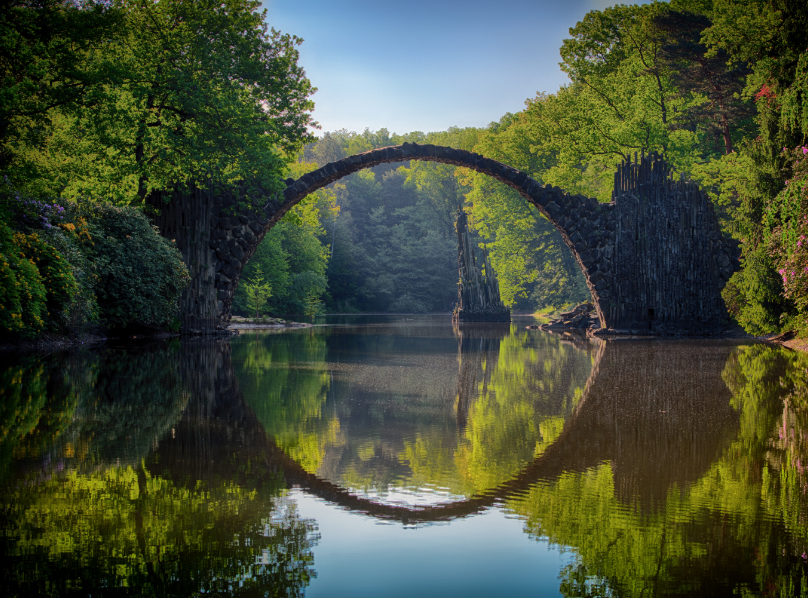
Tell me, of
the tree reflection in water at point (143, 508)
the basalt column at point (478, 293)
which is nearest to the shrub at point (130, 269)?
the tree reflection in water at point (143, 508)

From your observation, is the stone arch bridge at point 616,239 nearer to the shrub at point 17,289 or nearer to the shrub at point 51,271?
the shrub at point 51,271

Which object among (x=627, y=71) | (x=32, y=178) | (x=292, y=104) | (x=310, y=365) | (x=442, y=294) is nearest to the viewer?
(x=310, y=365)

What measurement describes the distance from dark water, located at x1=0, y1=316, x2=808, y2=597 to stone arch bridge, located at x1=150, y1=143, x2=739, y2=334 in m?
10.4

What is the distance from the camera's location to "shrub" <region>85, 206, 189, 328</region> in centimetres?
1513

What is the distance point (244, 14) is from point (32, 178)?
315 inches

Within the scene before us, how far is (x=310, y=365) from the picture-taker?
37.1 feet

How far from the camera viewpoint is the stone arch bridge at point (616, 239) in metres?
18.5

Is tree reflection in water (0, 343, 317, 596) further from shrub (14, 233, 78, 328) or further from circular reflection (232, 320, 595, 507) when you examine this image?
shrub (14, 233, 78, 328)

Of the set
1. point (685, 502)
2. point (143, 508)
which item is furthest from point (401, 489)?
point (685, 502)

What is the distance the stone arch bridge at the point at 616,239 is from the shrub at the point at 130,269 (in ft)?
6.17

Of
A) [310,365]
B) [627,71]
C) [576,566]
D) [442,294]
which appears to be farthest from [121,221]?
[442,294]

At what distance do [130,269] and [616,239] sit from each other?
44.9ft

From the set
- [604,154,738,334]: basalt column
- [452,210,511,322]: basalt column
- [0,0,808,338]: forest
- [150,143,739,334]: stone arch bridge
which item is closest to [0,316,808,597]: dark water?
[0,0,808,338]: forest

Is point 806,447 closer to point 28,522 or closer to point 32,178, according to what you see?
point 28,522
